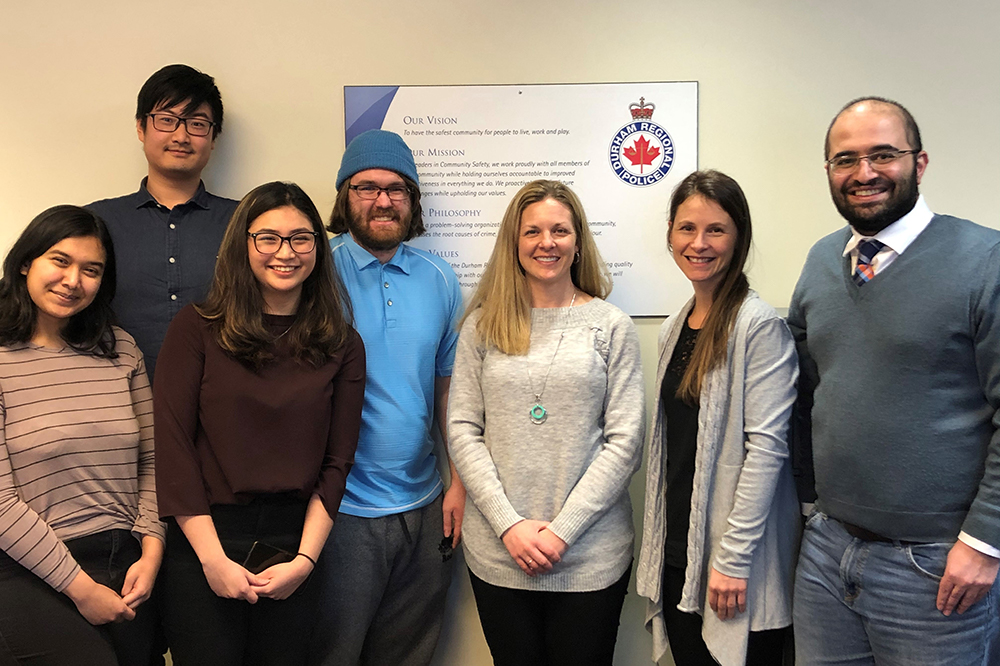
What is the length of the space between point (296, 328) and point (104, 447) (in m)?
0.53

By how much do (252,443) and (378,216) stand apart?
799 millimetres

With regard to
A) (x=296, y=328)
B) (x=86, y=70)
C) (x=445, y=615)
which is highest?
(x=86, y=70)

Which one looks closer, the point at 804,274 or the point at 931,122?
the point at 804,274

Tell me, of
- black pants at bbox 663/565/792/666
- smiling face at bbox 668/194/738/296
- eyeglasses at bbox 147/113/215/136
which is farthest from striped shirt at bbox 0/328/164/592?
smiling face at bbox 668/194/738/296

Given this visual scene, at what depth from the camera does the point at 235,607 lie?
57.8 inches

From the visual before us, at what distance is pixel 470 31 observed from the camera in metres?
2.21

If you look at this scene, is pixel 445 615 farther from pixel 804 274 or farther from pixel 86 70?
pixel 86 70

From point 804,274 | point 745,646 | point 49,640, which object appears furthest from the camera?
point 804,274

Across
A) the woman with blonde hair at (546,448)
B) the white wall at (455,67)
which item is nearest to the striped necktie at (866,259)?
the woman with blonde hair at (546,448)

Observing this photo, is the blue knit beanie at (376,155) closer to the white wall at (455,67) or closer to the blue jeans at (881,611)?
the white wall at (455,67)

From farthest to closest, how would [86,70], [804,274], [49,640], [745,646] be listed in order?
[86,70] → [804,274] → [745,646] → [49,640]

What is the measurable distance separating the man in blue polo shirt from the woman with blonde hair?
0.21 m

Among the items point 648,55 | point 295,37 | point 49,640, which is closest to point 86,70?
point 295,37

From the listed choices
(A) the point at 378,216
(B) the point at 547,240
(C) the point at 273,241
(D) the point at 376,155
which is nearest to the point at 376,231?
(A) the point at 378,216
